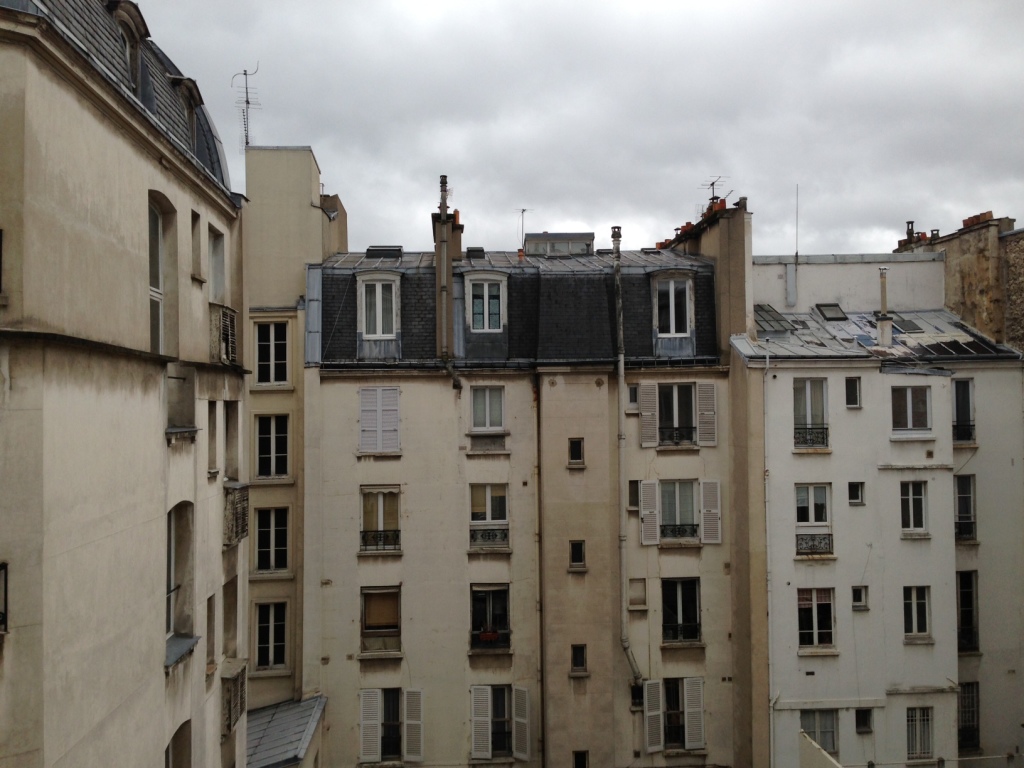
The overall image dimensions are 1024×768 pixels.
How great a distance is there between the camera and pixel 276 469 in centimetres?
2252

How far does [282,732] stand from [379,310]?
11932mm

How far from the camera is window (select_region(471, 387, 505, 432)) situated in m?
22.8

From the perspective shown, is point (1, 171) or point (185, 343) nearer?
point (1, 171)

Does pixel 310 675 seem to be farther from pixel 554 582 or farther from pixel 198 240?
pixel 198 240

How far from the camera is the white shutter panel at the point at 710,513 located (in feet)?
74.5

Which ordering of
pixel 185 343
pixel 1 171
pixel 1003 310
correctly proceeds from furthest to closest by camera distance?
pixel 1003 310, pixel 185 343, pixel 1 171

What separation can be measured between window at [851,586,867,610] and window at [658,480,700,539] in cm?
475

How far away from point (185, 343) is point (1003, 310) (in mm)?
25094

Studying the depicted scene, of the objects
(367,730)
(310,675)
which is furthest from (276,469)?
(367,730)

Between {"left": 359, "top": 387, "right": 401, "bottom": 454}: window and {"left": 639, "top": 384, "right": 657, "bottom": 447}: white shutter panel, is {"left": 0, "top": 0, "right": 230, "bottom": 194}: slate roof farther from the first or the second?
{"left": 639, "top": 384, "right": 657, "bottom": 447}: white shutter panel

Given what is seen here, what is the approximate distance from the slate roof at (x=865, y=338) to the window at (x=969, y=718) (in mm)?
10288

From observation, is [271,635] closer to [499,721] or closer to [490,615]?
[490,615]

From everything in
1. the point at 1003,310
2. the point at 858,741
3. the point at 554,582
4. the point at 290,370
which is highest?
the point at 1003,310

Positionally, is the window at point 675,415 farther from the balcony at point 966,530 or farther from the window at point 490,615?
the balcony at point 966,530
